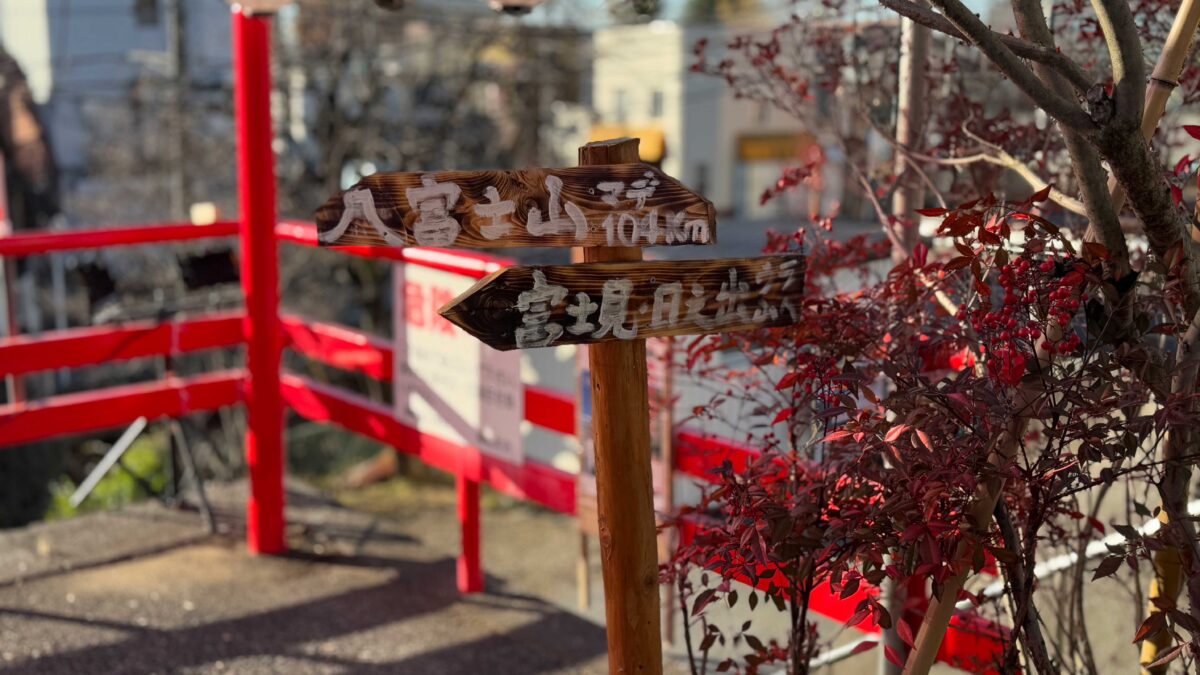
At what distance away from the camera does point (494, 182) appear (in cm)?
244

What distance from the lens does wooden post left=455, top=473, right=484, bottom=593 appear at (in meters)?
5.37

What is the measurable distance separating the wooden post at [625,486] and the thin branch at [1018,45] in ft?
2.14

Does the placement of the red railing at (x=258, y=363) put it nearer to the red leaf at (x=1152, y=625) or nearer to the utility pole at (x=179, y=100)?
the red leaf at (x=1152, y=625)

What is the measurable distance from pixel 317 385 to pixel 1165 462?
4.43 m

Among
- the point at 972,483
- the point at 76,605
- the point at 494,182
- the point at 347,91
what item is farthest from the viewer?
the point at 347,91

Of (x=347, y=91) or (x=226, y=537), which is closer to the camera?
(x=226, y=537)

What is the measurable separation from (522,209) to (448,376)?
288 cm

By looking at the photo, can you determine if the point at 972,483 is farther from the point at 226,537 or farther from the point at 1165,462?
the point at 226,537

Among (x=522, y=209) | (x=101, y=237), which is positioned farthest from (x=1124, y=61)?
(x=101, y=237)

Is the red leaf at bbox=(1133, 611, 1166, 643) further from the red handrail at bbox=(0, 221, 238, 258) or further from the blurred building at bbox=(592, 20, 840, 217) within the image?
the blurred building at bbox=(592, 20, 840, 217)

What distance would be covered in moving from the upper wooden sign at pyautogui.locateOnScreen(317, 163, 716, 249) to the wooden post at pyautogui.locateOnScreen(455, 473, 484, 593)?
119 inches

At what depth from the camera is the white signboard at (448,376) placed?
499 centimetres

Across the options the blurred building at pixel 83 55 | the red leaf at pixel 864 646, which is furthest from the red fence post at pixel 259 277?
the blurred building at pixel 83 55

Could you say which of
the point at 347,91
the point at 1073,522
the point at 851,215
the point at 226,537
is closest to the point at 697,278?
the point at 1073,522
